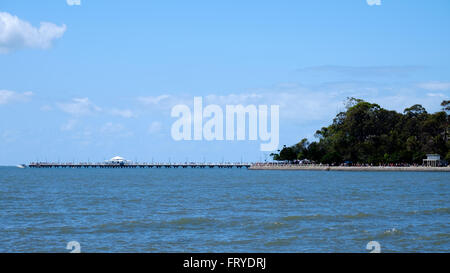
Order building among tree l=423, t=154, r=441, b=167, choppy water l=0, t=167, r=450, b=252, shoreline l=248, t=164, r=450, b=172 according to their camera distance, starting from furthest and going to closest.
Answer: building among tree l=423, t=154, r=441, b=167
shoreline l=248, t=164, r=450, b=172
choppy water l=0, t=167, r=450, b=252

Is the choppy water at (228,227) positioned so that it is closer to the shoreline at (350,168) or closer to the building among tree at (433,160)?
the shoreline at (350,168)

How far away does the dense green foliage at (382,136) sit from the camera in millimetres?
148375

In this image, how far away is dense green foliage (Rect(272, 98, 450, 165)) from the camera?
148375 millimetres

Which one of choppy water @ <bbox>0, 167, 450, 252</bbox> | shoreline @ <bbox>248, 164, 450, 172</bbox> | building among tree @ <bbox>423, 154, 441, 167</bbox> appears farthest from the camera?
building among tree @ <bbox>423, 154, 441, 167</bbox>

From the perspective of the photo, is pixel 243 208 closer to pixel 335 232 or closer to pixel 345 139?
pixel 335 232

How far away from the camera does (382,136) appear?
157500mm

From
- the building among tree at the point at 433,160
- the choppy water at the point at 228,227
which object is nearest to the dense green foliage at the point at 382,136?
the building among tree at the point at 433,160

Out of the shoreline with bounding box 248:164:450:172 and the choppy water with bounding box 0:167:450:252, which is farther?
the shoreline with bounding box 248:164:450:172

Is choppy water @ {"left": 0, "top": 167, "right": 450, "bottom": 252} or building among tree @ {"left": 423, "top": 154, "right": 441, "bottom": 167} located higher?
building among tree @ {"left": 423, "top": 154, "right": 441, "bottom": 167}

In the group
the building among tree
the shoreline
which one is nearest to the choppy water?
the shoreline

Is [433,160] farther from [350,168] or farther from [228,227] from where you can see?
[228,227]

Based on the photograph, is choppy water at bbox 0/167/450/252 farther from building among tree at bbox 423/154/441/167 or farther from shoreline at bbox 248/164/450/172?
building among tree at bbox 423/154/441/167

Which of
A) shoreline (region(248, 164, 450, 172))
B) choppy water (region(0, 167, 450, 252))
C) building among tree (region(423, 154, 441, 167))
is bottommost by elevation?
choppy water (region(0, 167, 450, 252))
